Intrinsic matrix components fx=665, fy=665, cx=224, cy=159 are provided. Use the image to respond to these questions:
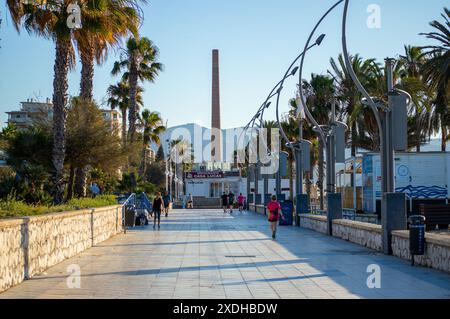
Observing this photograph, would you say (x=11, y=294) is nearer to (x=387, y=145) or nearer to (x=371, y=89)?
(x=387, y=145)

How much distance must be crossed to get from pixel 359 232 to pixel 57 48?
451 inches

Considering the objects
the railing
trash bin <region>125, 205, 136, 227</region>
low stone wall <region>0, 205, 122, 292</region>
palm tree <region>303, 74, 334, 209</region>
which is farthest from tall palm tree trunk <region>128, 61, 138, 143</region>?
low stone wall <region>0, 205, 122, 292</region>

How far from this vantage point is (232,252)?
704 inches

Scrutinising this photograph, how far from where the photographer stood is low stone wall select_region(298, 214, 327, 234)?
2578 centimetres

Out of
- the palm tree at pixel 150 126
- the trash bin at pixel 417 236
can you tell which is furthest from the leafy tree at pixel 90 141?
the palm tree at pixel 150 126

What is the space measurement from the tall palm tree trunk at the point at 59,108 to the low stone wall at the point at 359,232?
961 centimetres

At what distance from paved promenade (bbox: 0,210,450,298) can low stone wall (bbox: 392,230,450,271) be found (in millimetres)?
251

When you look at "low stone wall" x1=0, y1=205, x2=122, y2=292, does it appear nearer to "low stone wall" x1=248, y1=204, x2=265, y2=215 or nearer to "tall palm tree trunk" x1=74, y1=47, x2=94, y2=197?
"tall palm tree trunk" x1=74, y1=47, x2=94, y2=197

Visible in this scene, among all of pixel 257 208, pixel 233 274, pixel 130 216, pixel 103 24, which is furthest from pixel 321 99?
pixel 233 274

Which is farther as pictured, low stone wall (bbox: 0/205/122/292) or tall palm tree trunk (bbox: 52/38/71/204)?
tall palm tree trunk (bbox: 52/38/71/204)

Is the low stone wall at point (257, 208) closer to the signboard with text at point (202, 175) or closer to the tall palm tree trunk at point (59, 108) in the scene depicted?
the tall palm tree trunk at point (59, 108)

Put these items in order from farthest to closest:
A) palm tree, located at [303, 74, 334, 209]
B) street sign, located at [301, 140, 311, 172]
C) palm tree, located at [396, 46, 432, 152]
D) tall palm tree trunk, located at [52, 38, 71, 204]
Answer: palm tree, located at [303, 74, 334, 209], palm tree, located at [396, 46, 432, 152], street sign, located at [301, 140, 311, 172], tall palm tree trunk, located at [52, 38, 71, 204]
